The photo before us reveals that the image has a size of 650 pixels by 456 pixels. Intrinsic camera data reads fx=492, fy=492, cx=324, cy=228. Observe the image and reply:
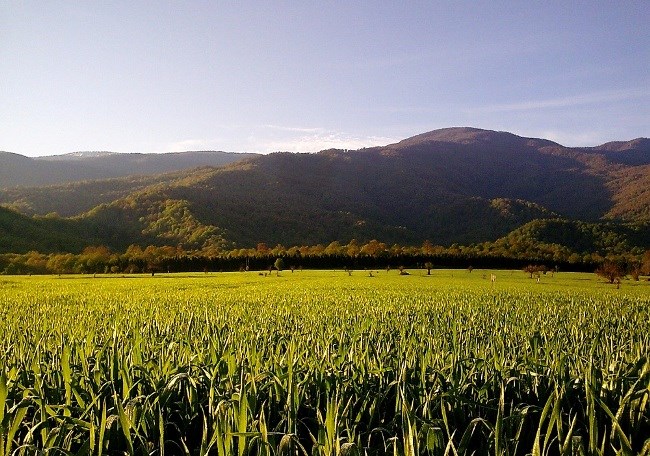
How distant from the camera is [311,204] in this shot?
450ft

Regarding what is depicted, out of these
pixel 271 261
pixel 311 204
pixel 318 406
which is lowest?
pixel 271 261

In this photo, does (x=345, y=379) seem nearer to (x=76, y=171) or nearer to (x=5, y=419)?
(x=5, y=419)

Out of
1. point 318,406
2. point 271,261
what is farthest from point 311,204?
point 318,406

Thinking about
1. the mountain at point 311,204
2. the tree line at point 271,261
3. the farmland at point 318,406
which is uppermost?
the mountain at point 311,204

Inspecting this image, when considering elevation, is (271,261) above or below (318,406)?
below

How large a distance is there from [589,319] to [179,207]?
10781cm

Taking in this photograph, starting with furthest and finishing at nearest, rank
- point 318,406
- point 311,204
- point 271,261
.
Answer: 1. point 311,204
2. point 271,261
3. point 318,406

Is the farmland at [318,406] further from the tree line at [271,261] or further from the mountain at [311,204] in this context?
the mountain at [311,204]

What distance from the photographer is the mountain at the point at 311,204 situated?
354 feet

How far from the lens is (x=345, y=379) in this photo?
9.36 ft

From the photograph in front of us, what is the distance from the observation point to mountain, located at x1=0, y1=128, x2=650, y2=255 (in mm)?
107938

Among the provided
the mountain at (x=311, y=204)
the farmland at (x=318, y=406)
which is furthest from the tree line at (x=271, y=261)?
the farmland at (x=318, y=406)

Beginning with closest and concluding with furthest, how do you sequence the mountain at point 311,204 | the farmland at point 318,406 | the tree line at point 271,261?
the farmland at point 318,406
the tree line at point 271,261
the mountain at point 311,204

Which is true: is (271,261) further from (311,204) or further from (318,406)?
(311,204)
